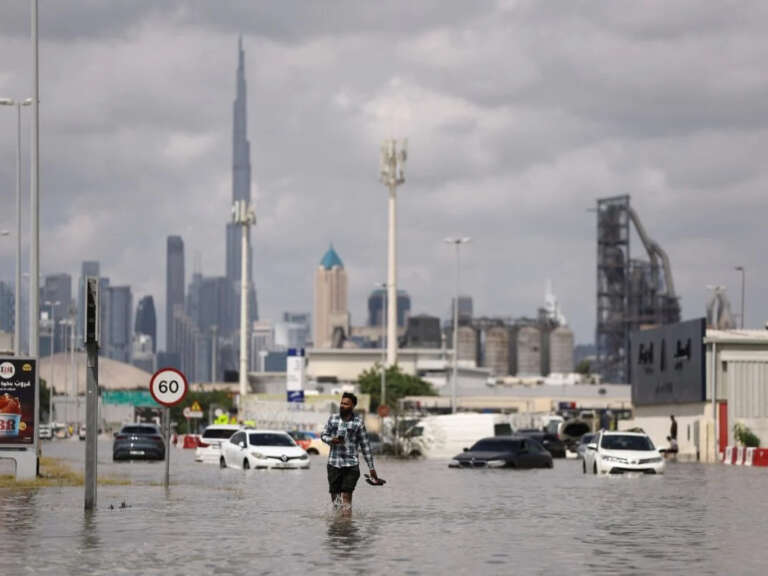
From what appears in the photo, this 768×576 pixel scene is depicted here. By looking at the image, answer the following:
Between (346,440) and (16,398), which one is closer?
(346,440)

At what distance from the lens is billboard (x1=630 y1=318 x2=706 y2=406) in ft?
239

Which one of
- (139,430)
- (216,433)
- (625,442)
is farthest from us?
(216,433)

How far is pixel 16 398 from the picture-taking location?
34.3m

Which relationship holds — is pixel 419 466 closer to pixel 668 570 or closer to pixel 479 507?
pixel 479 507

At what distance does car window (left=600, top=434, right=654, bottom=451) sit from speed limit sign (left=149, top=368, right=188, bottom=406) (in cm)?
1724

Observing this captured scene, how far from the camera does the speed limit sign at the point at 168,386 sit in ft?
104

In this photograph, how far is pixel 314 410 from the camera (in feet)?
360

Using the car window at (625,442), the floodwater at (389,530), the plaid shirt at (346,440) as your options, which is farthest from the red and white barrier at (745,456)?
the plaid shirt at (346,440)

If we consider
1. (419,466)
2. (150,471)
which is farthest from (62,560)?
(419,466)

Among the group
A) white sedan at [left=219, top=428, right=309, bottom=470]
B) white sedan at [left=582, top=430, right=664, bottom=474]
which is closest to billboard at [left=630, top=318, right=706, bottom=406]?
white sedan at [left=582, top=430, right=664, bottom=474]

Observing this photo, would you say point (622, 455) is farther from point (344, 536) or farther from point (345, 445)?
point (344, 536)

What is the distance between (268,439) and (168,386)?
1836cm

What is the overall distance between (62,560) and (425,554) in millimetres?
3732

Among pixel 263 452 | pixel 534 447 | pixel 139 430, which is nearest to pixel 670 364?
pixel 534 447
